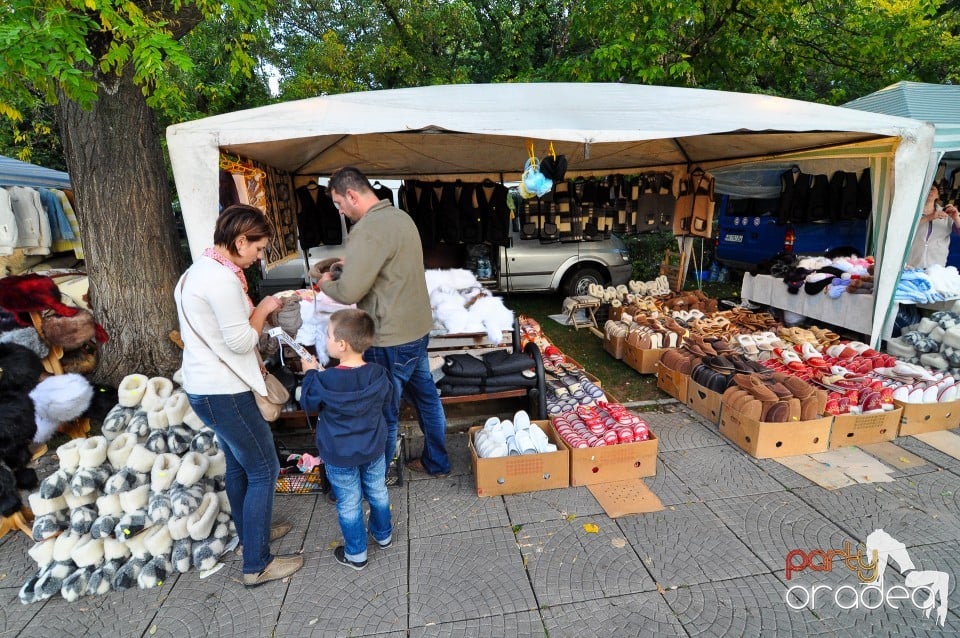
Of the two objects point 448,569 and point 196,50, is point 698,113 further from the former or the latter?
point 196,50

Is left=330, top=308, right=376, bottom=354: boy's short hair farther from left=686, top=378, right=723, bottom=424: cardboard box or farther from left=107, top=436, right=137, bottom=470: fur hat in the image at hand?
left=686, top=378, right=723, bottom=424: cardboard box

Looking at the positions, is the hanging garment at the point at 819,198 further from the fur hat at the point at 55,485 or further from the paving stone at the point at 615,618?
the fur hat at the point at 55,485

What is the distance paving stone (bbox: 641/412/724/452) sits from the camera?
3.87 metres

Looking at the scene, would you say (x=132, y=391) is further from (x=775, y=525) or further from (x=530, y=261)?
(x=530, y=261)

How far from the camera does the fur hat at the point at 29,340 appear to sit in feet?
11.9

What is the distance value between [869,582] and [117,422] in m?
4.59

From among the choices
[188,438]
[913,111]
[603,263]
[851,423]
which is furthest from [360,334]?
[913,111]

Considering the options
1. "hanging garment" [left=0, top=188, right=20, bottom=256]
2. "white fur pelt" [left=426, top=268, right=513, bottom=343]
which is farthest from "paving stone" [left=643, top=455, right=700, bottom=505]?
"hanging garment" [left=0, top=188, right=20, bottom=256]

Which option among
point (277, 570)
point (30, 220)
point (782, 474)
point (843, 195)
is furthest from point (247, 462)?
point (843, 195)

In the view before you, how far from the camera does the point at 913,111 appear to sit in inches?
238

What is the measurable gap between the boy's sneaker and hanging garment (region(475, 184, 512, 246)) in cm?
499

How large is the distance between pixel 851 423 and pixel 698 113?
274 cm

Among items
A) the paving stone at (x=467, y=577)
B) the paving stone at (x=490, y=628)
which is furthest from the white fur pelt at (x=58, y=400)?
the paving stone at (x=490, y=628)

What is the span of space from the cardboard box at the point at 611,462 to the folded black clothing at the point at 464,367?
0.89 meters
